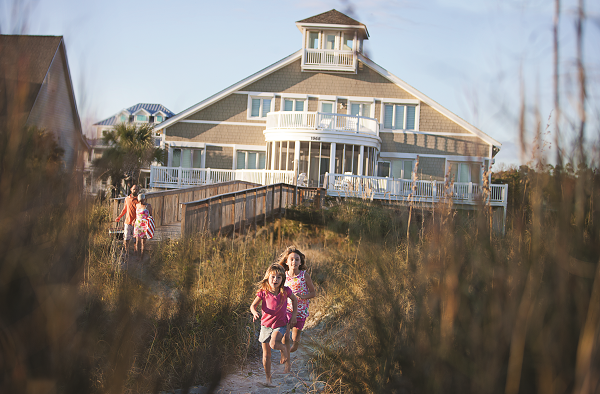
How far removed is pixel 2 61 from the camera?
1.83m

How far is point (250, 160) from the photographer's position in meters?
25.8

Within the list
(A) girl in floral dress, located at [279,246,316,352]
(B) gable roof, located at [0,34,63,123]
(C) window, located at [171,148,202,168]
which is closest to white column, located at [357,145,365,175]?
(C) window, located at [171,148,202,168]

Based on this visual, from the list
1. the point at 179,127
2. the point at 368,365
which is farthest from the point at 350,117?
the point at 368,365

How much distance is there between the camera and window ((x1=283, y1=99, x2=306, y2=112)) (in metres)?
25.8

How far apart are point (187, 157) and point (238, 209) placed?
48.7 ft

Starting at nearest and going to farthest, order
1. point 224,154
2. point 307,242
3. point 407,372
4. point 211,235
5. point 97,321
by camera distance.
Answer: point 97,321 → point 407,372 → point 211,235 → point 307,242 → point 224,154

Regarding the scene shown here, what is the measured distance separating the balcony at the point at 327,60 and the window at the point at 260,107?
8.76 feet

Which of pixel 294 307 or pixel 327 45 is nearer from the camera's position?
pixel 294 307

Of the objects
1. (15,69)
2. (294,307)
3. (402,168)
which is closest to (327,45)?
(402,168)

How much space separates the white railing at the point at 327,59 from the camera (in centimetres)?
2512

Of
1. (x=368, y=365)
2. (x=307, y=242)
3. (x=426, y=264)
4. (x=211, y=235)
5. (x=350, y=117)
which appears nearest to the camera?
(x=426, y=264)

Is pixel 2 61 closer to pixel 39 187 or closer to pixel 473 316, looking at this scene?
pixel 39 187

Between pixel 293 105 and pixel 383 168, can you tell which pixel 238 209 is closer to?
pixel 293 105

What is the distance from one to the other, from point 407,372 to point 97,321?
160 centimetres
